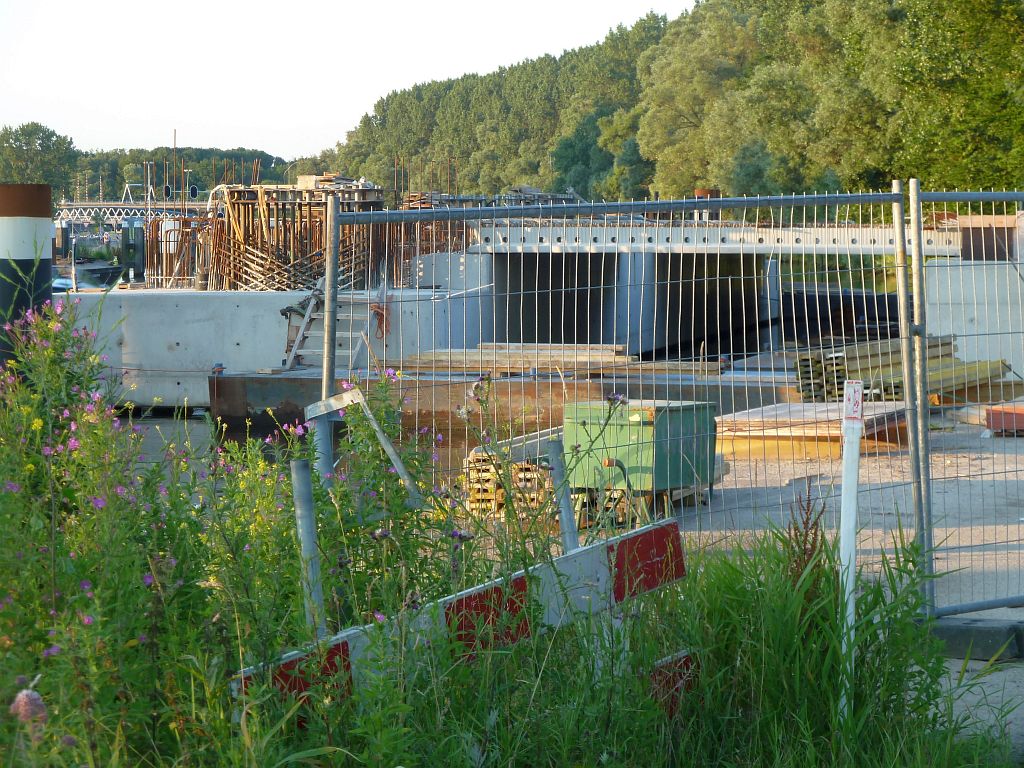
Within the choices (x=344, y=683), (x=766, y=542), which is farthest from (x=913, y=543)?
(x=344, y=683)

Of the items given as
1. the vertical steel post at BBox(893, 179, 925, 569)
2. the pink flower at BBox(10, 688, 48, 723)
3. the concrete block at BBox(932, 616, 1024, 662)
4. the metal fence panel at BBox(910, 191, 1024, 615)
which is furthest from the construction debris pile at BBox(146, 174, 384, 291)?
the pink flower at BBox(10, 688, 48, 723)

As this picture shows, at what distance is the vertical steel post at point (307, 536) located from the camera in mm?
3234

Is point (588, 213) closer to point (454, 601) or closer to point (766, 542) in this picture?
point (766, 542)

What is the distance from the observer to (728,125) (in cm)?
6216

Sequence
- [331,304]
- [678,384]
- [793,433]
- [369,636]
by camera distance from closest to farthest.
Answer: [369,636]
[331,304]
[793,433]
[678,384]

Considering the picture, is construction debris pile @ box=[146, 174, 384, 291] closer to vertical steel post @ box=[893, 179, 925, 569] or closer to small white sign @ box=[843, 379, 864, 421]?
vertical steel post @ box=[893, 179, 925, 569]

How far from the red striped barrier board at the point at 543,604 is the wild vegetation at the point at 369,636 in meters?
0.05

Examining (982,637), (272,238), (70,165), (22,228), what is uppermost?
(70,165)

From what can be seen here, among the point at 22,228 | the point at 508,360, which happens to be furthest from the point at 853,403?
the point at 508,360

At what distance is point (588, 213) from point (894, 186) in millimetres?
1429

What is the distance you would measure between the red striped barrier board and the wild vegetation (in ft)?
0.17

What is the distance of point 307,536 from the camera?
3.33 m

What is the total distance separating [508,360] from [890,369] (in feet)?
12.8

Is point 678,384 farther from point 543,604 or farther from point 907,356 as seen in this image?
point 543,604
